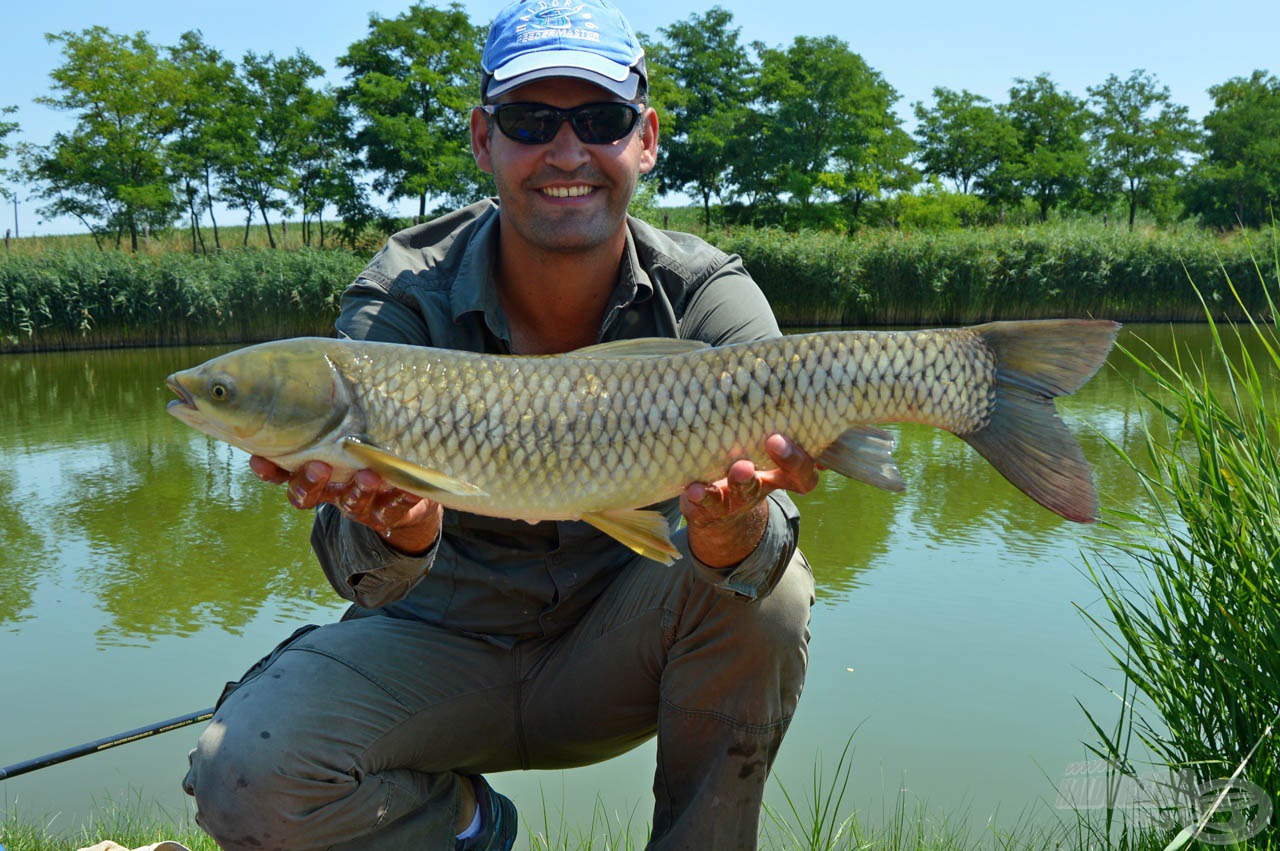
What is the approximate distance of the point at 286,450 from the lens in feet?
6.50

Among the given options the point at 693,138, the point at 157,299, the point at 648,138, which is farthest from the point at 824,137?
the point at 648,138

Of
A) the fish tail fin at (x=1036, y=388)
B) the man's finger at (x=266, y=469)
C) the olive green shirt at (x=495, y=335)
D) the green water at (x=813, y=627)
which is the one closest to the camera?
the fish tail fin at (x=1036, y=388)

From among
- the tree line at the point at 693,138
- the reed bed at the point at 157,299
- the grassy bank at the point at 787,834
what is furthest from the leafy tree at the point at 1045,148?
the grassy bank at the point at 787,834

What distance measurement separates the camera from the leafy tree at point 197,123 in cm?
3362

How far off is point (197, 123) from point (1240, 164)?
36652 millimetres

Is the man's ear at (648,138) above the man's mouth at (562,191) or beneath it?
above

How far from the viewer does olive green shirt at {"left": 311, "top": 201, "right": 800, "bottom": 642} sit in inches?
92.4

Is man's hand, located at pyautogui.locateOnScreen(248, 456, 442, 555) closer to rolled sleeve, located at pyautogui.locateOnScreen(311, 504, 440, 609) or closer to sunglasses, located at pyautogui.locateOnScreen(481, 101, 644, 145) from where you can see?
rolled sleeve, located at pyautogui.locateOnScreen(311, 504, 440, 609)

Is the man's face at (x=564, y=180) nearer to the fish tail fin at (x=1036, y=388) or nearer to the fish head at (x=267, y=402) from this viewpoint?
the fish head at (x=267, y=402)

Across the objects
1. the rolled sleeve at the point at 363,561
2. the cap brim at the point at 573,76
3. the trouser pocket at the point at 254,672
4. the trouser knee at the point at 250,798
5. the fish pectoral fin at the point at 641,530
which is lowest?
the trouser knee at the point at 250,798

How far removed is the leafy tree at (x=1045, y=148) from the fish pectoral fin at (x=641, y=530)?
135 ft

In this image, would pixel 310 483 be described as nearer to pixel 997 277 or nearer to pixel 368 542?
pixel 368 542

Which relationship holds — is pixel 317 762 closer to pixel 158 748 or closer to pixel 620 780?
pixel 620 780

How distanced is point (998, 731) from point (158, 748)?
9.28ft
